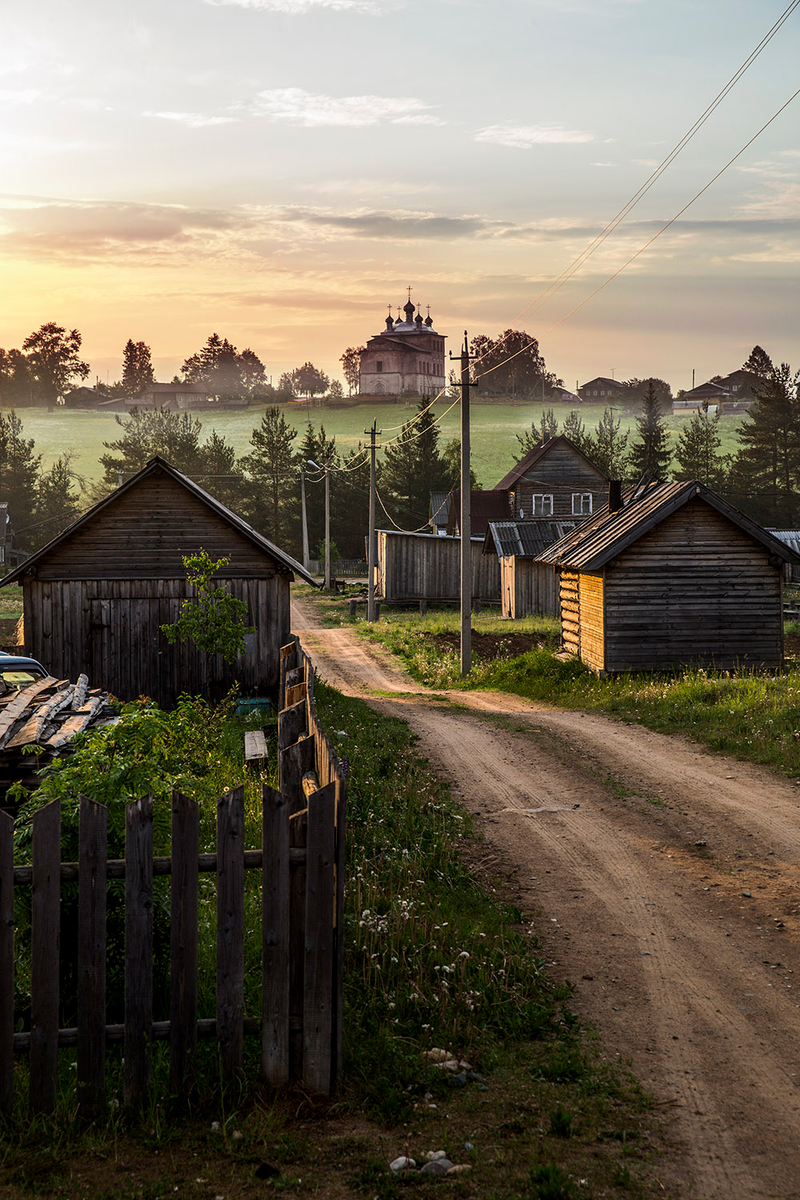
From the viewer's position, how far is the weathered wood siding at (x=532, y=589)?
4172 centimetres

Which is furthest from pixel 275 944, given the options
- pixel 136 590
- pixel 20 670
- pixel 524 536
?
pixel 524 536

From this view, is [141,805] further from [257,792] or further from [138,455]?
[138,455]

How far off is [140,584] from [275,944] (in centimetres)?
1797

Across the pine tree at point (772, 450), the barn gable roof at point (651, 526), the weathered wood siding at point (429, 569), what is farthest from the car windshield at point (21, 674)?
the pine tree at point (772, 450)

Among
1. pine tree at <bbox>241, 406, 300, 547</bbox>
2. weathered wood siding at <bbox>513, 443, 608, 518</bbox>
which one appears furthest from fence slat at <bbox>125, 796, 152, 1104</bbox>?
pine tree at <bbox>241, 406, 300, 547</bbox>

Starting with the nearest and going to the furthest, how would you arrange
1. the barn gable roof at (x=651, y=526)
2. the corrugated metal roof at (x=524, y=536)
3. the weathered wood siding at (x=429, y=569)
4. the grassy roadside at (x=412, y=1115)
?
the grassy roadside at (x=412, y=1115) → the barn gable roof at (x=651, y=526) → the corrugated metal roof at (x=524, y=536) → the weathered wood siding at (x=429, y=569)

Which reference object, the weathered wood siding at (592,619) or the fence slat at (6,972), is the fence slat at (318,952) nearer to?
the fence slat at (6,972)

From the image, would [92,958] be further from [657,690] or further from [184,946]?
[657,690]

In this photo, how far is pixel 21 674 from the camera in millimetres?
17203

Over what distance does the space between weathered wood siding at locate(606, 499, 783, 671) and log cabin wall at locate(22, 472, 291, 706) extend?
28.9 feet

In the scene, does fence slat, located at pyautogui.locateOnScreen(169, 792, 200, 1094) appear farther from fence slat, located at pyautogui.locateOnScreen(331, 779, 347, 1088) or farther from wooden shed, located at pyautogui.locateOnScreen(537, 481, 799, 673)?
wooden shed, located at pyautogui.locateOnScreen(537, 481, 799, 673)

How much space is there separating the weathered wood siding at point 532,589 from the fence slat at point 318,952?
122 feet

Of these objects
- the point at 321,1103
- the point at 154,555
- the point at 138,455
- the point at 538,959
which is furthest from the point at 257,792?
the point at 138,455

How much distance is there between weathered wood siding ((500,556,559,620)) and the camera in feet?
137
